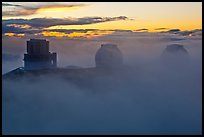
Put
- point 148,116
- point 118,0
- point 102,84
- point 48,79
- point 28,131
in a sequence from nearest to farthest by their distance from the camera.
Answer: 1. point 118,0
2. point 28,131
3. point 148,116
4. point 48,79
5. point 102,84

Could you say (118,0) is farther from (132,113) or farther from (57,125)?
(132,113)

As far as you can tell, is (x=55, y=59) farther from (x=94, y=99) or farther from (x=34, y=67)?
(x=94, y=99)

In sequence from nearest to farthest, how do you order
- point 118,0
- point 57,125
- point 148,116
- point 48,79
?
point 118,0 → point 57,125 → point 148,116 → point 48,79

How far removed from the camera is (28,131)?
65938 mm

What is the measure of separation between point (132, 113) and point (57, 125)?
23.1m

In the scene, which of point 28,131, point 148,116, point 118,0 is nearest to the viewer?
point 118,0

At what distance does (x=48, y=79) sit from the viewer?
9150cm

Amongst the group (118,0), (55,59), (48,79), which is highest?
(118,0)

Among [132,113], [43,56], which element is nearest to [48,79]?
[43,56]

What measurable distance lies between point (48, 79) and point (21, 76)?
26.0 feet

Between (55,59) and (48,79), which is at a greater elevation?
(55,59)

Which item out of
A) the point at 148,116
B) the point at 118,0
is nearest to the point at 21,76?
the point at 148,116

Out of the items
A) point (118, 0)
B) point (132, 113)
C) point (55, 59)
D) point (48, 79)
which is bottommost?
point (132, 113)

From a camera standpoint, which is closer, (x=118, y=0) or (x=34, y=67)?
(x=118, y=0)
